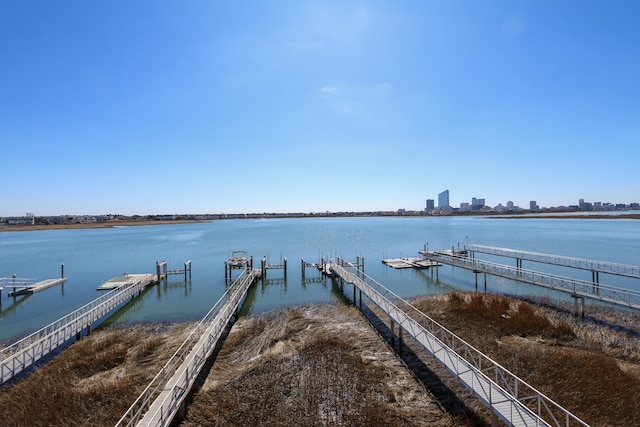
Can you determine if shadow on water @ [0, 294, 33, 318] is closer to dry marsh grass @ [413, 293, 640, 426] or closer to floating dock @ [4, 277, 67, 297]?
floating dock @ [4, 277, 67, 297]

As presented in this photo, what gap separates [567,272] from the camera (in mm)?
34844

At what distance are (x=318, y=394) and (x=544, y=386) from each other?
8787 millimetres

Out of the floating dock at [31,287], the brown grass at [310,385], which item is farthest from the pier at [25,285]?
the brown grass at [310,385]

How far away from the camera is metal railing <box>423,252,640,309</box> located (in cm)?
1994

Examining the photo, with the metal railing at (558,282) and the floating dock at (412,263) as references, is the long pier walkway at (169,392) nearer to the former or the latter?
the metal railing at (558,282)

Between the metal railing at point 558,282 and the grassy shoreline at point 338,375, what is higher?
the metal railing at point 558,282

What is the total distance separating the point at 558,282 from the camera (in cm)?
2727

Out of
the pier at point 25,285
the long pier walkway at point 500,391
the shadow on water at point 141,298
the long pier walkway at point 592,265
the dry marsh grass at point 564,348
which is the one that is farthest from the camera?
the pier at point 25,285

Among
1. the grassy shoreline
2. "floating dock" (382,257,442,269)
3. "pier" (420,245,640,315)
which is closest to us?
→ the grassy shoreline

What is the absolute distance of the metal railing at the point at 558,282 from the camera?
19.9 metres

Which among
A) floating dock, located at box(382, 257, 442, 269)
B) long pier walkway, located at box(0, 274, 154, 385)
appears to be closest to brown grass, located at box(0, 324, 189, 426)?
long pier walkway, located at box(0, 274, 154, 385)

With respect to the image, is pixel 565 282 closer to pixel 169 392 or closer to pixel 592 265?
pixel 592 265

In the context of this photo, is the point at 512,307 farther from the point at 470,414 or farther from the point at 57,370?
the point at 57,370

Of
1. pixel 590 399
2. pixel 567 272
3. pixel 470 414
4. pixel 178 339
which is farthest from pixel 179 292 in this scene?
pixel 567 272
